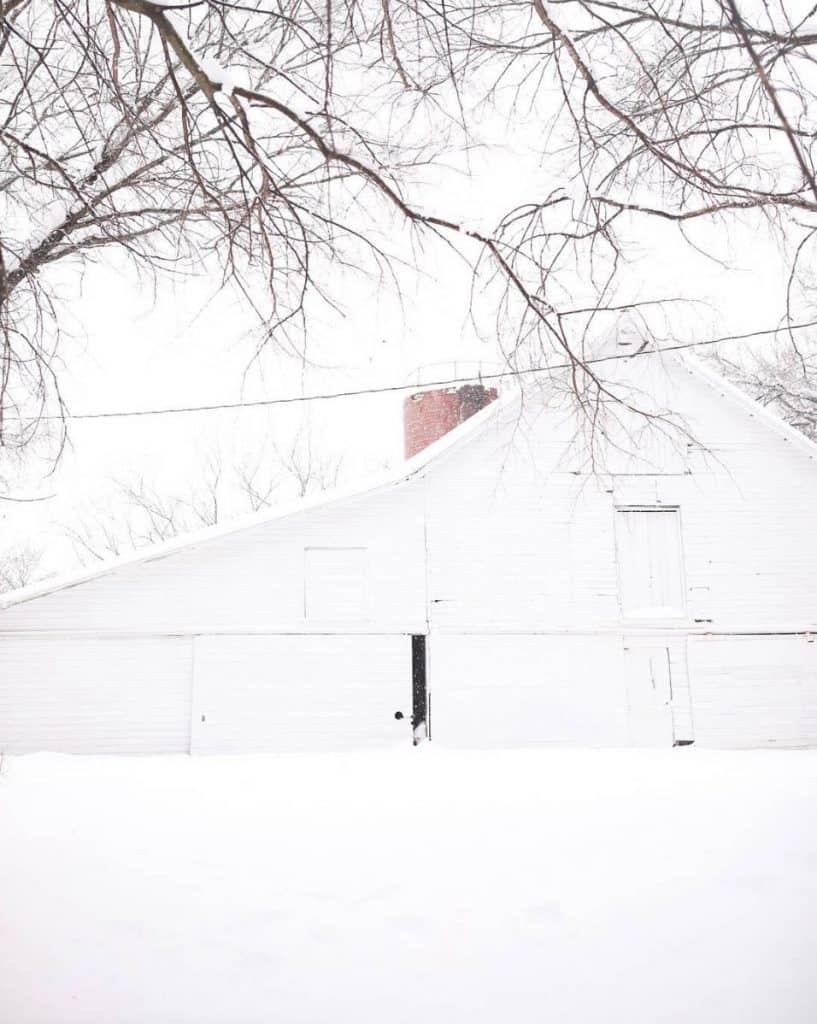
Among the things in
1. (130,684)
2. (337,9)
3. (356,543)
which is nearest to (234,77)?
(337,9)

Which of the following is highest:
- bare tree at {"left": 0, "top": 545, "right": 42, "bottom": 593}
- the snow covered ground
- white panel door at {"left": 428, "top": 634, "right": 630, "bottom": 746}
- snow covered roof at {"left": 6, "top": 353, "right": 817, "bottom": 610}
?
bare tree at {"left": 0, "top": 545, "right": 42, "bottom": 593}

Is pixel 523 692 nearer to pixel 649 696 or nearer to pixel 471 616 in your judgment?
pixel 471 616

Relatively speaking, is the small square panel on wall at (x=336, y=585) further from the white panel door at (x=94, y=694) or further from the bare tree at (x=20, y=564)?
the bare tree at (x=20, y=564)

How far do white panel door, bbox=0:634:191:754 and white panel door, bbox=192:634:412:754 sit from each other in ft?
1.46

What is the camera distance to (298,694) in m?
14.9

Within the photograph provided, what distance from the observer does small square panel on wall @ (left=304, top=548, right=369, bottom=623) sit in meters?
15.1

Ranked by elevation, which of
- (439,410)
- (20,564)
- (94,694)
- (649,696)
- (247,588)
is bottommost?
(649,696)

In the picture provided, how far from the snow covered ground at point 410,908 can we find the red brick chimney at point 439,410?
485 inches

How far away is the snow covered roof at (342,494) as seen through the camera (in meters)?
14.9

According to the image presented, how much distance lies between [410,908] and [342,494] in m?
10.8

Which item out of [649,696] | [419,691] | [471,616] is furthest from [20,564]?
[649,696]

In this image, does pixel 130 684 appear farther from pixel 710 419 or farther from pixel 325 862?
pixel 710 419

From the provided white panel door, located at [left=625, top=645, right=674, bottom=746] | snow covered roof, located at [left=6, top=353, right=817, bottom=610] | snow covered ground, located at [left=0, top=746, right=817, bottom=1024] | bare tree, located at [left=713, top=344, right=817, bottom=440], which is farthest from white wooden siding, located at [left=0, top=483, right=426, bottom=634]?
bare tree, located at [left=713, top=344, right=817, bottom=440]

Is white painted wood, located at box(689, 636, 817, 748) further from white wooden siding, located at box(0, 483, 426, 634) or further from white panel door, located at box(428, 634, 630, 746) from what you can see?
white wooden siding, located at box(0, 483, 426, 634)
